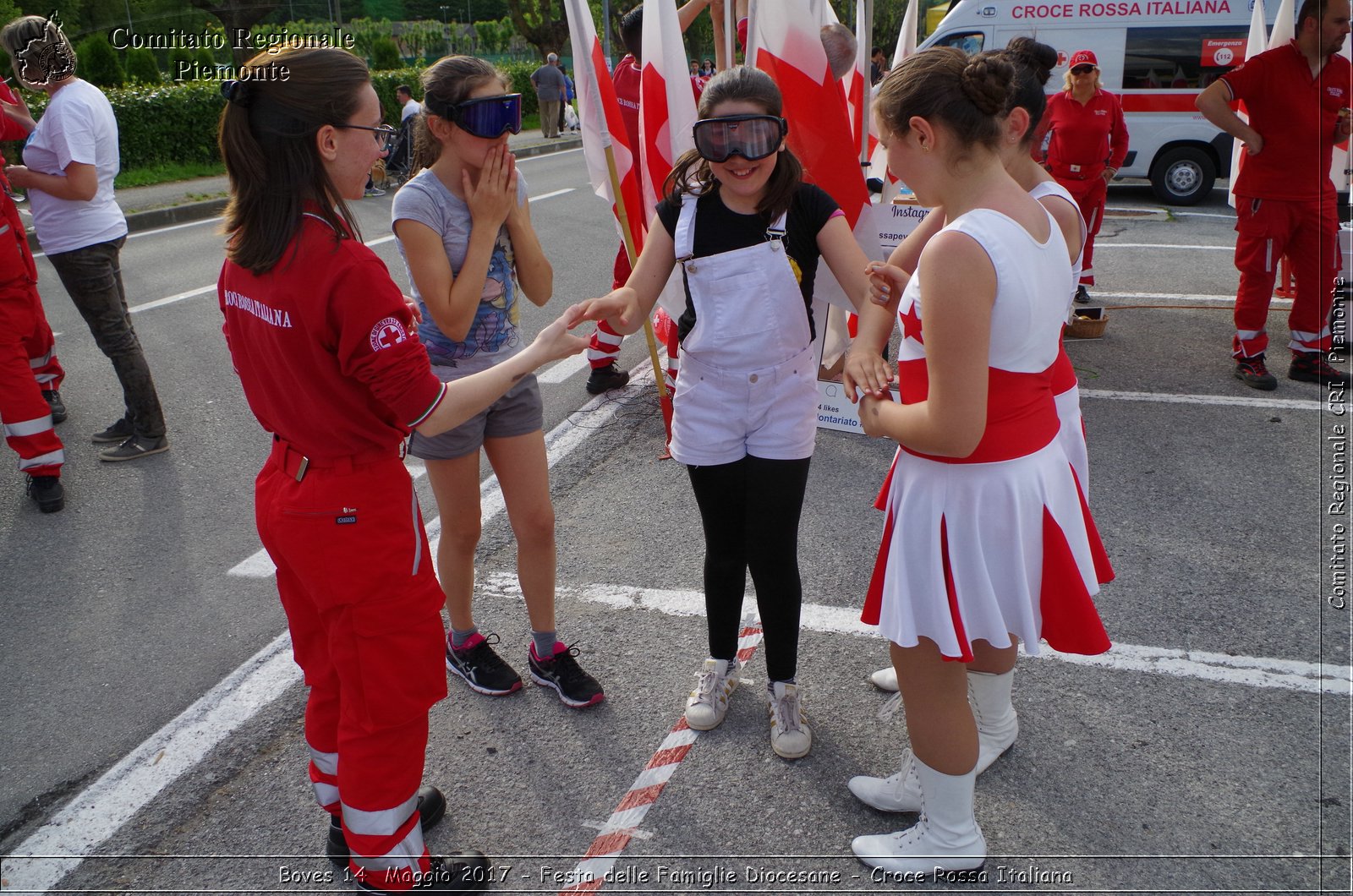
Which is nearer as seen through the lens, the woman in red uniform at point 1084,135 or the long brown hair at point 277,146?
the long brown hair at point 277,146

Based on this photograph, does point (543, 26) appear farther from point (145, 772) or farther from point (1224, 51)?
point (145, 772)

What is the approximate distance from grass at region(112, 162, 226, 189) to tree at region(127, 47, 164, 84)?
7.58 feet

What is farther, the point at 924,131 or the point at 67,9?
the point at 67,9

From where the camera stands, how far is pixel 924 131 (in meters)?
1.97

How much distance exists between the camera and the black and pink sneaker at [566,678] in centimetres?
310

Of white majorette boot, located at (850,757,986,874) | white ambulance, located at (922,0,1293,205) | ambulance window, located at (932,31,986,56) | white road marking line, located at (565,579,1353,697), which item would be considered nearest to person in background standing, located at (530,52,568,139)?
white ambulance, located at (922,0,1293,205)

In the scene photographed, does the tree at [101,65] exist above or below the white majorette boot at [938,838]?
above

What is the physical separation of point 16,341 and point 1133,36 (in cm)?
1254

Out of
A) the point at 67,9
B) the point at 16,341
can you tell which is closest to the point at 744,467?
the point at 16,341

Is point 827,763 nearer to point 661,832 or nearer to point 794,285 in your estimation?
point 661,832

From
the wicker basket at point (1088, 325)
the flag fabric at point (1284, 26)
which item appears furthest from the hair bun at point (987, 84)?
the flag fabric at point (1284, 26)

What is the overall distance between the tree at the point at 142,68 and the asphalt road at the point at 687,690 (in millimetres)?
14827

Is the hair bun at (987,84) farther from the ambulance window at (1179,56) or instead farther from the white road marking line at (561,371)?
the ambulance window at (1179,56)

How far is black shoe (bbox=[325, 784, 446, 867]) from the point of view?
2.47 m
